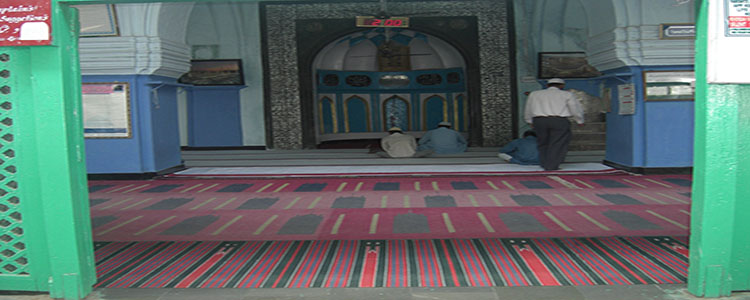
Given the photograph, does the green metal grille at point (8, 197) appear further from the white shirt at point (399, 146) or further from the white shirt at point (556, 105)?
the white shirt at point (399, 146)

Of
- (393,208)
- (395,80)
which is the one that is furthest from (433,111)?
(393,208)

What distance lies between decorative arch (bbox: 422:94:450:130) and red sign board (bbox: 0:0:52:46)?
9.22m

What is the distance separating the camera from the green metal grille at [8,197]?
196 cm

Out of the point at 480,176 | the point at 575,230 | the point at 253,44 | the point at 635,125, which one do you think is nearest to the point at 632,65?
the point at 635,125

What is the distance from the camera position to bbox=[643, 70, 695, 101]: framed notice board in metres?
4.76

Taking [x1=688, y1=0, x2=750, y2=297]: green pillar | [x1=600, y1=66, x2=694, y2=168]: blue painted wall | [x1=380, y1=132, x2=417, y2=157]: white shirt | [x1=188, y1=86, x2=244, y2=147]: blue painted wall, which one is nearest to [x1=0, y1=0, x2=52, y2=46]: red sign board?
[x1=688, y1=0, x2=750, y2=297]: green pillar

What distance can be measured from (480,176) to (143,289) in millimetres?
3337

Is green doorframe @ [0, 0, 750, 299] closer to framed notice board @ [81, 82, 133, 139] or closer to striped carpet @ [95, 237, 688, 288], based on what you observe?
striped carpet @ [95, 237, 688, 288]

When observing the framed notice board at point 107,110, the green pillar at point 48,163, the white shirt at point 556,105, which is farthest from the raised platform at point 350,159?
the green pillar at point 48,163

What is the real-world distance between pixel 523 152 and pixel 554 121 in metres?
0.59

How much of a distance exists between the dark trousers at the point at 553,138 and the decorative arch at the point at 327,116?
5596mm

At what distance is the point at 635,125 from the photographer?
4863mm

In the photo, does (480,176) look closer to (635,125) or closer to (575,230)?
(635,125)

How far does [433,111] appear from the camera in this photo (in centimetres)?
1088
